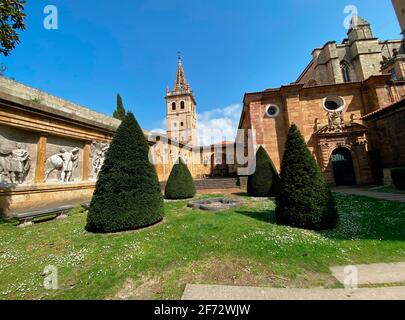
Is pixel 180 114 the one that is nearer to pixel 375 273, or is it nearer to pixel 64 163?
pixel 64 163

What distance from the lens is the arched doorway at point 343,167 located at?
572 inches

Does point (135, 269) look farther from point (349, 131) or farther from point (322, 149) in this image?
point (349, 131)

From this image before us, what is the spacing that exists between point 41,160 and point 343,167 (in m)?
20.0

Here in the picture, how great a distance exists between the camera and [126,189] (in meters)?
5.11

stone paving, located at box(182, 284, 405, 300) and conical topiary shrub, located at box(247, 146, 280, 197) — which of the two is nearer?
stone paving, located at box(182, 284, 405, 300)

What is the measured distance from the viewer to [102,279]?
262 cm

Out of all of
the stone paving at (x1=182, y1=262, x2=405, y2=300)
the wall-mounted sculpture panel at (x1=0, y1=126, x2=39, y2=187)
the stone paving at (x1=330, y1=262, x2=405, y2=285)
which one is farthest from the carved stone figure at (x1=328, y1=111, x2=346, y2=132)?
the wall-mounted sculpture panel at (x1=0, y1=126, x2=39, y2=187)

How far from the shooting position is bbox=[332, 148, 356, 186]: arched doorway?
14534 millimetres

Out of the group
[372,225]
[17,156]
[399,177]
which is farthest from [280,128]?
[17,156]

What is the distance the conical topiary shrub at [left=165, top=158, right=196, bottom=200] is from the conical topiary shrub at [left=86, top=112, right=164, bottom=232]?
17.4 ft

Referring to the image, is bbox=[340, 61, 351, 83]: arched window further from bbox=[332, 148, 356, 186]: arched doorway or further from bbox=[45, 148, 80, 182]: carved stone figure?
bbox=[45, 148, 80, 182]: carved stone figure

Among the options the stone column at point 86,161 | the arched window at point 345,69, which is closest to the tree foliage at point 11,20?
the stone column at point 86,161
